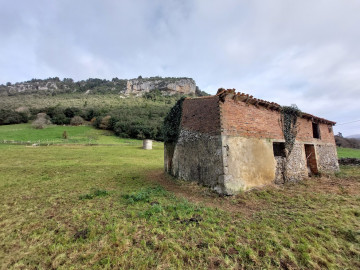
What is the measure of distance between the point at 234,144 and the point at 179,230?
14.7ft

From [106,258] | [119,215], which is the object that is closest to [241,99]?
[119,215]

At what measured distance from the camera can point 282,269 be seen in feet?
9.84

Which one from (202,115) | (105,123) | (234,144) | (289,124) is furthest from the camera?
(105,123)

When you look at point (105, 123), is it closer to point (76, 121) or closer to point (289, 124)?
point (76, 121)

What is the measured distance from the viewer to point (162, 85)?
103 metres

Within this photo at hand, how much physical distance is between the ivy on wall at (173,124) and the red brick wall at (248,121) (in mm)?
3506

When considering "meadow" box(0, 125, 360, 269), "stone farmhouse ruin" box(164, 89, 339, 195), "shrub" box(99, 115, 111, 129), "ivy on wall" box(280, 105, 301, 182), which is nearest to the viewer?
"meadow" box(0, 125, 360, 269)

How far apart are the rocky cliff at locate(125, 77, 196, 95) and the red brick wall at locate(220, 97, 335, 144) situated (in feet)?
311

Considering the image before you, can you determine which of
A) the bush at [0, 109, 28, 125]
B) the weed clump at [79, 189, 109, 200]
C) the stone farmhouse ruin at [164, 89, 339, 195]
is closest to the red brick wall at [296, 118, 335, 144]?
the stone farmhouse ruin at [164, 89, 339, 195]

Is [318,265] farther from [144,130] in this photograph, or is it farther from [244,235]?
[144,130]

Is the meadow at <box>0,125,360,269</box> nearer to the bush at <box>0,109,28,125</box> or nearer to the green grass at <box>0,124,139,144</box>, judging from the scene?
the green grass at <box>0,124,139,144</box>

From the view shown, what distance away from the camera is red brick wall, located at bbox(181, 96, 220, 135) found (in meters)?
7.57

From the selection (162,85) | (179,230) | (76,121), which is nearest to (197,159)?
(179,230)

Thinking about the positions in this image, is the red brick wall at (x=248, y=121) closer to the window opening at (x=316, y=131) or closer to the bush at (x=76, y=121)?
the window opening at (x=316, y=131)
